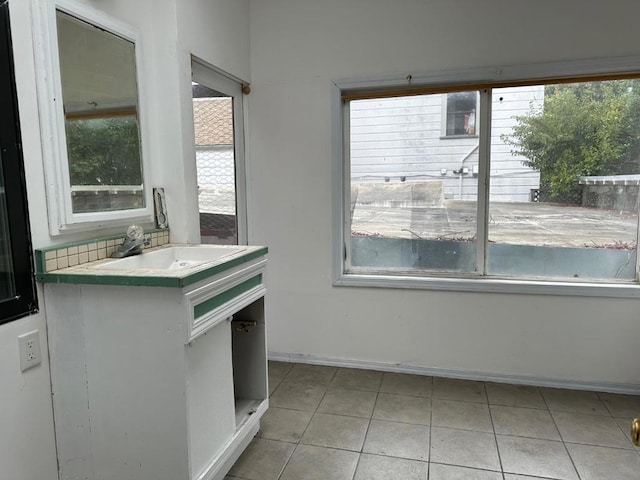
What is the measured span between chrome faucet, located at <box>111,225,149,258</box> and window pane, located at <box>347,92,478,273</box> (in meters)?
1.58

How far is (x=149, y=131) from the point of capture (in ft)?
7.23

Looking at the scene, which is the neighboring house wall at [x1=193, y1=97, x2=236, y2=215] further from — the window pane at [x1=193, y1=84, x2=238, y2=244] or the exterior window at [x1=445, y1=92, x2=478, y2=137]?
the exterior window at [x1=445, y1=92, x2=478, y2=137]

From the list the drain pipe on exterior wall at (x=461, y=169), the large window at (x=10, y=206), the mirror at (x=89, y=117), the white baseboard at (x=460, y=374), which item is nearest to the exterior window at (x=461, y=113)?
the drain pipe on exterior wall at (x=461, y=169)

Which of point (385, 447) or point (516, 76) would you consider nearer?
point (385, 447)

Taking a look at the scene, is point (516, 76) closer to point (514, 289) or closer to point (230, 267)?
point (514, 289)

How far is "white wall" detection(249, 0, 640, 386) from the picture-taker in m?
2.61

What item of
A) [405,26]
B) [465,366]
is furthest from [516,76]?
[465,366]

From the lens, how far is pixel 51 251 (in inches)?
62.6

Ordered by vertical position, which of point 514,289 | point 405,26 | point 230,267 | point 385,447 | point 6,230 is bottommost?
point 385,447

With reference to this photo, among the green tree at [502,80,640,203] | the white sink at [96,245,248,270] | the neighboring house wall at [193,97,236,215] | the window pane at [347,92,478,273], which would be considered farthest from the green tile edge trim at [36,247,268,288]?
the green tree at [502,80,640,203]

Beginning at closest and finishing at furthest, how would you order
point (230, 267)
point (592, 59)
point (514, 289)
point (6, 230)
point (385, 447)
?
point (6, 230) < point (230, 267) < point (385, 447) < point (592, 59) < point (514, 289)

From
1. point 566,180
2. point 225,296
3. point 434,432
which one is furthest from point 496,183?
point 225,296

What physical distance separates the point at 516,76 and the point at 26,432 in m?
3.04

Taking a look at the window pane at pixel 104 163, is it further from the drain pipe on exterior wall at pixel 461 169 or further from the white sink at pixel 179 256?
the drain pipe on exterior wall at pixel 461 169
